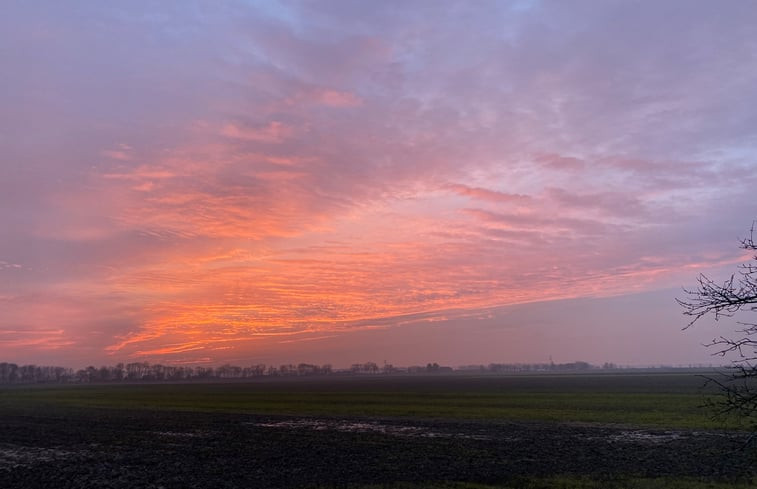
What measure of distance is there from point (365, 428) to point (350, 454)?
11.9 metres

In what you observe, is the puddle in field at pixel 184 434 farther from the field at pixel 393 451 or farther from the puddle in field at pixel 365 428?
the puddle in field at pixel 365 428

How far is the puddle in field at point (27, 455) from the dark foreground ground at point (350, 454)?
0.06 m

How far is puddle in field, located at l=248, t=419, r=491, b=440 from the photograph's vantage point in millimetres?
32375

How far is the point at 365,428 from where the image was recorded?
121 feet

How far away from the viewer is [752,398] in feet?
22.1

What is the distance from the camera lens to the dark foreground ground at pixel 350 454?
800 inches

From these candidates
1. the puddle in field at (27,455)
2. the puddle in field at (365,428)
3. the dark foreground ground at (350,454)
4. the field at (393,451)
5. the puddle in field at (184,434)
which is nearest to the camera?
the field at (393,451)

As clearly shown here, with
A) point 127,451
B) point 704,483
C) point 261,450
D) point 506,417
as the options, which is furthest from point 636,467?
point 127,451

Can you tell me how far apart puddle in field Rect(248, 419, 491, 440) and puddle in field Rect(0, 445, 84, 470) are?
582 inches

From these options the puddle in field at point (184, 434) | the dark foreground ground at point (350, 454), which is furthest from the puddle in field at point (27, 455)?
the puddle in field at point (184, 434)

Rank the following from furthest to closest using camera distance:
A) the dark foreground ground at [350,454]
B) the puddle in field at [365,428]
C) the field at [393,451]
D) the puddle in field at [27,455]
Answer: the puddle in field at [365,428] < the puddle in field at [27,455] < the dark foreground ground at [350,454] < the field at [393,451]

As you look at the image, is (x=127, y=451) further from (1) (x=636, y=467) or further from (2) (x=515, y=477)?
(1) (x=636, y=467)

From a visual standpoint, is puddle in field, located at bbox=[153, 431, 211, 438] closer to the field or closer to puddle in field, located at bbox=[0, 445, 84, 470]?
the field

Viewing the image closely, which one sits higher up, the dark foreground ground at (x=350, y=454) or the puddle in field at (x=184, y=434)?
the dark foreground ground at (x=350, y=454)
